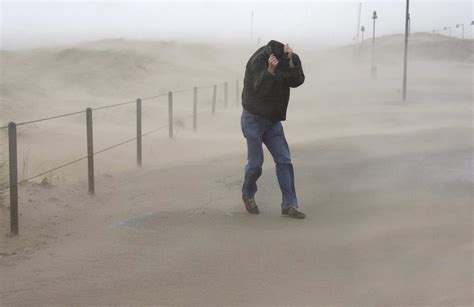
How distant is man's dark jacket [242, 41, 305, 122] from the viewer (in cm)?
596

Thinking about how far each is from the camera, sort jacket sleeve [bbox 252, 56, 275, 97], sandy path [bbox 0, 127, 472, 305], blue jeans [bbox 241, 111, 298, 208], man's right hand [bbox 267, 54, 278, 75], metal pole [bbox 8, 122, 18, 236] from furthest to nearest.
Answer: blue jeans [bbox 241, 111, 298, 208]
jacket sleeve [bbox 252, 56, 275, 97]
man's right hand [bbox 267, 54, 278, 75]
metal pole [bbox 8, 122, 18, 236]
sandy path [bbox 0, 127, 472, 305]

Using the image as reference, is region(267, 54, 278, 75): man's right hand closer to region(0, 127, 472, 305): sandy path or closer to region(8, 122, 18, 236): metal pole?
region(0, 127, 472, 305): sandy path

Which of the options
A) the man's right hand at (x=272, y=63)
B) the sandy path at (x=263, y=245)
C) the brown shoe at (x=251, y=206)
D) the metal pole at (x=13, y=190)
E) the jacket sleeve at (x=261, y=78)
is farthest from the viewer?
the brown shoe at (x=251, y=206)

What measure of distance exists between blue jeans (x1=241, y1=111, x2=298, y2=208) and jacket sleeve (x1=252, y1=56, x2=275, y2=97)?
0.27 m

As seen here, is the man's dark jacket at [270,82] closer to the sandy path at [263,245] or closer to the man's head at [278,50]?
the man's head at [278,50]

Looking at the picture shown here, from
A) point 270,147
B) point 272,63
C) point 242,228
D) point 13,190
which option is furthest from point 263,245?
point 13,190

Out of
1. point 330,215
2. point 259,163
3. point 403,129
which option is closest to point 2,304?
point 259,163

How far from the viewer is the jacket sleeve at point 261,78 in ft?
19.5

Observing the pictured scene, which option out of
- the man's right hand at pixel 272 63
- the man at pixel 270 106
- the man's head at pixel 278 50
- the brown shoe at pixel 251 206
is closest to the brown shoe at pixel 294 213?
the man at pixel 270 106

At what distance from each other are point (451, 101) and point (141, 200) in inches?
718

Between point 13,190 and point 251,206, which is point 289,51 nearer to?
point 251,206

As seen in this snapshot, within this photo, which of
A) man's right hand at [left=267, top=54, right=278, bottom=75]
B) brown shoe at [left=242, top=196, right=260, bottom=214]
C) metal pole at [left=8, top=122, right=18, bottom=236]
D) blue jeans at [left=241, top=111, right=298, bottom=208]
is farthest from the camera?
brown shoe at [left=242, top=196, right=260, bottom=214]

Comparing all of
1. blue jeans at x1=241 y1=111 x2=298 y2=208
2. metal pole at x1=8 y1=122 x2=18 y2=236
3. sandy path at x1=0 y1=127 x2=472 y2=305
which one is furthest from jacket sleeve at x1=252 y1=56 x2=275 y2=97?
metal pole at x1=8 y1=122 x2=18 y2=236

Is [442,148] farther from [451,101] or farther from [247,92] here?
[451,101]
